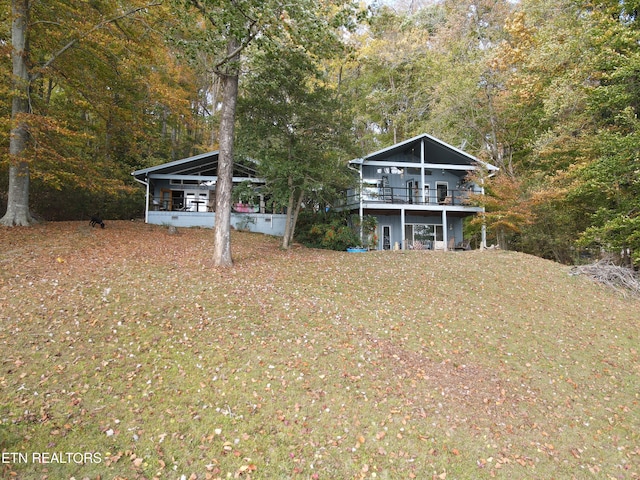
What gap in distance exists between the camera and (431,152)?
21.2 metres

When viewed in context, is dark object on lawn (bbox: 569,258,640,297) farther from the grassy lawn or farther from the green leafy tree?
the green leafy tree

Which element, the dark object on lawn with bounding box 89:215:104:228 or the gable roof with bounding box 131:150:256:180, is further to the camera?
the gable roof with bounding box 131:150:256:180

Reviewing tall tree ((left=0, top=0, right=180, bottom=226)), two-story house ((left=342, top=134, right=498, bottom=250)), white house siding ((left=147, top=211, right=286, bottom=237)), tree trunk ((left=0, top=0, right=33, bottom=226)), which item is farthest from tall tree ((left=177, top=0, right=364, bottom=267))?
two-story house ((left=342, top=134, right=498, bottom=250))

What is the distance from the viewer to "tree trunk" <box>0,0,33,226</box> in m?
11.7

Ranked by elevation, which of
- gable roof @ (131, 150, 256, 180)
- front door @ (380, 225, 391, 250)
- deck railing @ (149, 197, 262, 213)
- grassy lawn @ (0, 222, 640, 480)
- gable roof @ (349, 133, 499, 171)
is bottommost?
grassy lawn @ (0, 222, 640, 480)

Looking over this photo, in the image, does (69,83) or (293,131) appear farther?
(293,131)

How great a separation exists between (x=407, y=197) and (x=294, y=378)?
17267 millimetres

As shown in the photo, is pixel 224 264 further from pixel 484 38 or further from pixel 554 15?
pixel 484 38

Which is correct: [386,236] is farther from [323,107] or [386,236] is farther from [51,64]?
[51,64]

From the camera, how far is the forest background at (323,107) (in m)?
12.0

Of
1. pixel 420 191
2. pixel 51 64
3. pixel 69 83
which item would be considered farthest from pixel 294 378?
pixel 420 191

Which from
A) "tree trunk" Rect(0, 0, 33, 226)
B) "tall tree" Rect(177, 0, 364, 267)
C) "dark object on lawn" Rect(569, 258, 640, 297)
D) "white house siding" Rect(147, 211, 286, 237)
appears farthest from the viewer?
"white house siding" Rect(147, 211, 286, 237)

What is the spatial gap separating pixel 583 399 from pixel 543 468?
6.96ft

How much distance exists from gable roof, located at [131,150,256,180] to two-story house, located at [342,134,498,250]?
663 centimetres
